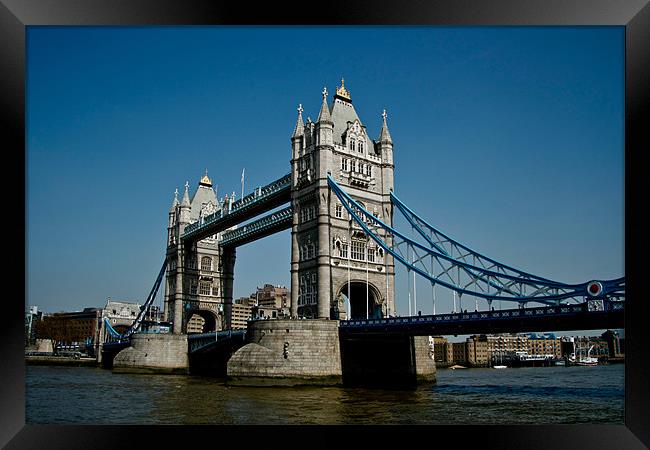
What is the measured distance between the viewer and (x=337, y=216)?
43.8 m

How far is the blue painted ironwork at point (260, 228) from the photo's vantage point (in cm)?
5131

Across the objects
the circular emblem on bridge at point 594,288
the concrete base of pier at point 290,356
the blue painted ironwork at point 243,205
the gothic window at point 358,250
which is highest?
the blue painted ironwork at point 243,205

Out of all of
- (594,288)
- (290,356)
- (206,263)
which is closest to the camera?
(594,288)

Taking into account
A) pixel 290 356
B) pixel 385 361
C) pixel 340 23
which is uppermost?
pixel 340 23

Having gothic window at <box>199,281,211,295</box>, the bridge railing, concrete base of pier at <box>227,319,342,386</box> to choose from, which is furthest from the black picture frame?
gothic window at <box>199,281,211,295</box>

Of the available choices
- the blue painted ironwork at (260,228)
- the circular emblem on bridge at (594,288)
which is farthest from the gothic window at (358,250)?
the circular emblem on bridge at (594,288)

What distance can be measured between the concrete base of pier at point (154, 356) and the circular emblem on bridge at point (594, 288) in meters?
40.5

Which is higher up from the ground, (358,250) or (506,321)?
(358,250)

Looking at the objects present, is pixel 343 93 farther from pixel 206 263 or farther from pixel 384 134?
pixel 206 263

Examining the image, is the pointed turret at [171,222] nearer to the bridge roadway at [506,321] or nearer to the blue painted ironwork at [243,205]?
the blue painted ironwork at [243,205]

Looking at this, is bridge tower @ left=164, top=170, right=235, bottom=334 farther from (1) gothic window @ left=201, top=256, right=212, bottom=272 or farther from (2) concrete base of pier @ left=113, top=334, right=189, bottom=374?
(2) concrete base of pier @ left=113, top=334, right=189, bottom=374

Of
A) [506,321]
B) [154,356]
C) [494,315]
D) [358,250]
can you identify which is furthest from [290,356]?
[154,356]

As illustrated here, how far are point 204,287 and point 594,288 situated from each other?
49.4 meters

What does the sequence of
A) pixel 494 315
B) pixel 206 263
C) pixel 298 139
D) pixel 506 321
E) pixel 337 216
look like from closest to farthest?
pixel 506 321 → pixel 494 315 → pixel 337 216 → pixel 298 139 → pixel 206 263
